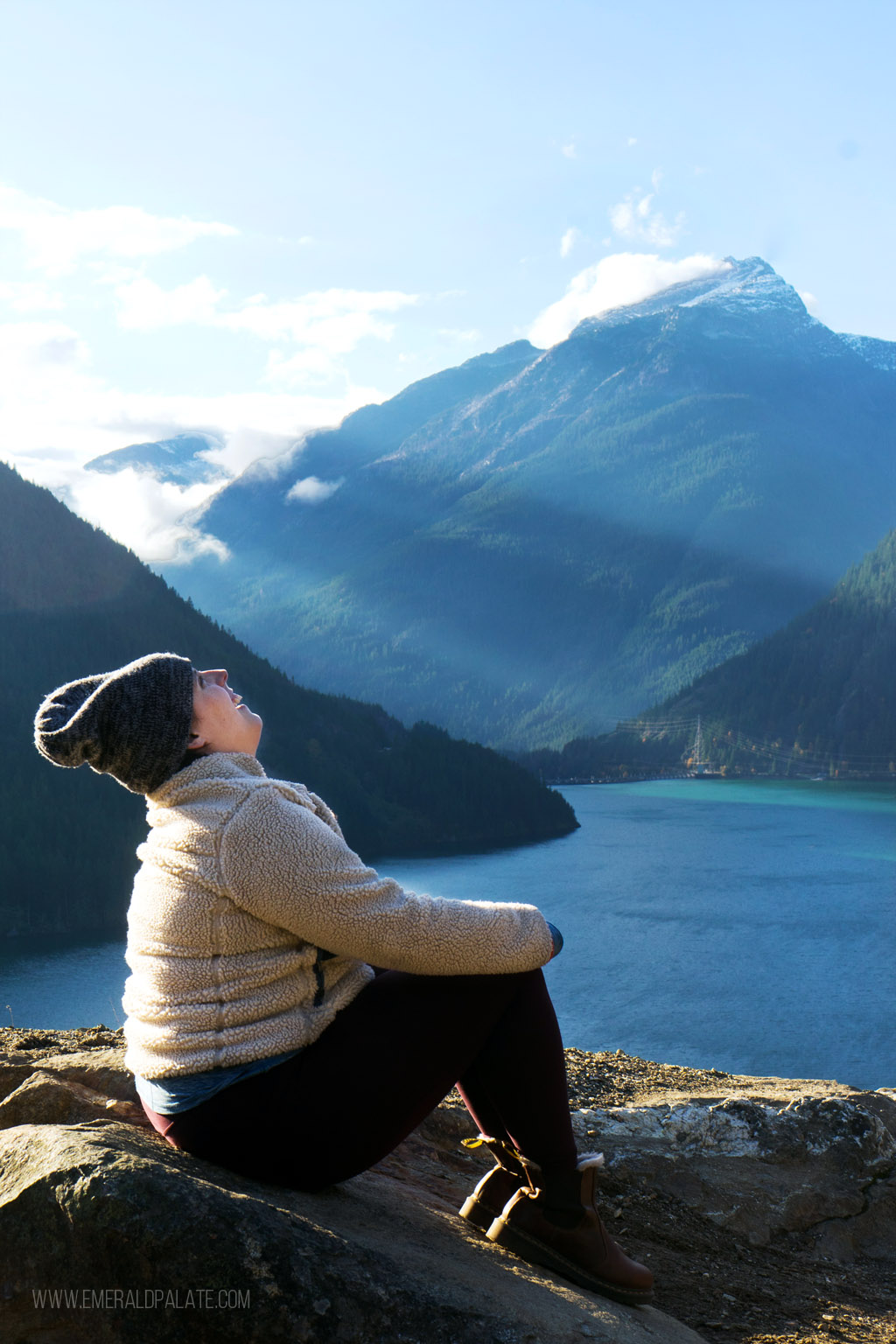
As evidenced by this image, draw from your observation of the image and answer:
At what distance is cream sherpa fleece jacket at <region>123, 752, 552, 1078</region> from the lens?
2.51m

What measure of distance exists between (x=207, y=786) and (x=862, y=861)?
76.8m

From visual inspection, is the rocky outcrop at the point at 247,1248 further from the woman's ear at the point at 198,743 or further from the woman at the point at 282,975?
the woman's ear at the point at 198,743

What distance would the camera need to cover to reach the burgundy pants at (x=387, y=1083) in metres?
2.62

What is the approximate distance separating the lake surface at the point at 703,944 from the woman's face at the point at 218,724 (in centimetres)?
2297

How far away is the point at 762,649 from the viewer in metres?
152

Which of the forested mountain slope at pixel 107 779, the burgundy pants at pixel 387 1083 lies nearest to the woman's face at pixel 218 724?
the burgundy pants at pixel 387 1083

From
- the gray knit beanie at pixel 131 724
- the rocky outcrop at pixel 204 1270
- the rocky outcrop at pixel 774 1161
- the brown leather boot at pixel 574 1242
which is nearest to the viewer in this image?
the rocky outcrop at pixel 204 1270

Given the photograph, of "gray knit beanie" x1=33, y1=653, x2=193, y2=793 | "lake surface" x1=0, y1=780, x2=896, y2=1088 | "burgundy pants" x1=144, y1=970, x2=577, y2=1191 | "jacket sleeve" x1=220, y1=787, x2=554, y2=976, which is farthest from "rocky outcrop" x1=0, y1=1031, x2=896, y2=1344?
"lake surface" x1=0, y1=780, x2=896, y2=1088

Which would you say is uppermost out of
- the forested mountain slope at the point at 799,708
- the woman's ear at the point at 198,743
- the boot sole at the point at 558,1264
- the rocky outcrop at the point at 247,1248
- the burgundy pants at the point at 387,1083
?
the woman's ear at the point at 198,743

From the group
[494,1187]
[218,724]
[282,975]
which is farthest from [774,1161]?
[218,724]

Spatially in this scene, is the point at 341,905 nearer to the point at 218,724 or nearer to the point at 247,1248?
the point at 218,724

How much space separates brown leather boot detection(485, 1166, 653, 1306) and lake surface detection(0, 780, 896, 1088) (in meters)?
22.7

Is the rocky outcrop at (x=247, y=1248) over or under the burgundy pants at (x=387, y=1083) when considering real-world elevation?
under

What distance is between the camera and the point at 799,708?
139 metres
